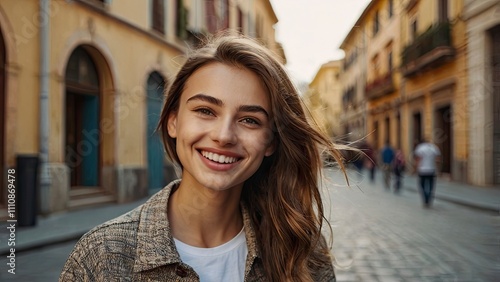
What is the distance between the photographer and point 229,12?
1.59m

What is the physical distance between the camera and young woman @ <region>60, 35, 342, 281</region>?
81 centimetres

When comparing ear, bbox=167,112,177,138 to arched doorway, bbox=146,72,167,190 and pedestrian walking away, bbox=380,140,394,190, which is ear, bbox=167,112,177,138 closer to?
arched doorway, bbox=146,72,167,190

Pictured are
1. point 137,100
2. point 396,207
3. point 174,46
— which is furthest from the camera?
point 396,207

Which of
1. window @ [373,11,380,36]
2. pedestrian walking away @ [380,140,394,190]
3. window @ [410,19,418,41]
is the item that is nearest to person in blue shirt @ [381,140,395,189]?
pedestrian walking away @ [380,140,394,190]

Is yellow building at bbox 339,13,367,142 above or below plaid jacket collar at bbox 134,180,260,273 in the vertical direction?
above

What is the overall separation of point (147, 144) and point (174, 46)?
665 mm

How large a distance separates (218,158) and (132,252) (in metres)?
0.22

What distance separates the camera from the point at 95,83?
4.77 metres

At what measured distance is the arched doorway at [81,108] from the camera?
3.74 metres

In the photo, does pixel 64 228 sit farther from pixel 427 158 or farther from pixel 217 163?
pixel 427 158

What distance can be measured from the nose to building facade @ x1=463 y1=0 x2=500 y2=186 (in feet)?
1.42

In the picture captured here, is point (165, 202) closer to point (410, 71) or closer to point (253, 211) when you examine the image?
point (253, 211)

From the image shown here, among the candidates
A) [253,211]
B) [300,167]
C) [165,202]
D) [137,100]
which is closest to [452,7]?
[300,167]

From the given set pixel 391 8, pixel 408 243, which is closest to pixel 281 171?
pixel 391 8
